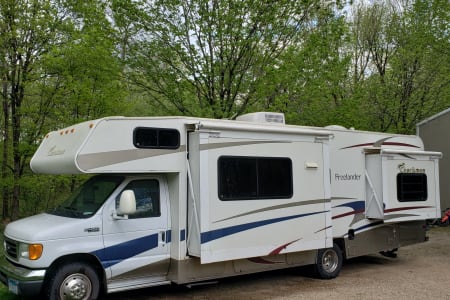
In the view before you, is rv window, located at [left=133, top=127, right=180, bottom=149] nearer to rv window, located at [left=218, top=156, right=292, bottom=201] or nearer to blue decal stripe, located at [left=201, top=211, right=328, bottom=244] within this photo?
rv window, located at [left=218, top=156, right=292, bottom=201]

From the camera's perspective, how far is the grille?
6055mm

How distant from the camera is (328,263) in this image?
27.8ft

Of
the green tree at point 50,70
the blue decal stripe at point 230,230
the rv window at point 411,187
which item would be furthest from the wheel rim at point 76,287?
the green tree at point 50,70

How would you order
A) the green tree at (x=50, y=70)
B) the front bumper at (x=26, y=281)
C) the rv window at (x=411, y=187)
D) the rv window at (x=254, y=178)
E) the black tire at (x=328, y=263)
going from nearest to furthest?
the front bumper at (x=26, y=281) < the rv window at (x=254, y=178) < the black tire at (x=328, y=263) < the rv window at (x=411, y=187) < the green tree at (x=50, y=70)

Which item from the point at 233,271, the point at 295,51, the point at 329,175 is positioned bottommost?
the point at 233,271

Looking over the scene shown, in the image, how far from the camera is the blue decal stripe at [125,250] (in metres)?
6.12

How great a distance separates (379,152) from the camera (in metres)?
9.13

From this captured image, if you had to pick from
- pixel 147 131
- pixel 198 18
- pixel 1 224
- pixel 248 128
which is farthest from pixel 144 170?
pixel 1 224

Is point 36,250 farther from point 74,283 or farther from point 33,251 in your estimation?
point 74,283

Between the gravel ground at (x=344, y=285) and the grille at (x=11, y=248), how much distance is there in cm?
164

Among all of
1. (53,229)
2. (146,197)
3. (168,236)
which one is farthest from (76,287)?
(146,197)

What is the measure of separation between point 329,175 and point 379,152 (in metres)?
1.68

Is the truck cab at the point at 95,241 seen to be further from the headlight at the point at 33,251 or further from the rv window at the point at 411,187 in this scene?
the rv window at the point at 411,187

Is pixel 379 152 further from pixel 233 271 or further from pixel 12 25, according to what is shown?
pixel 12 25
